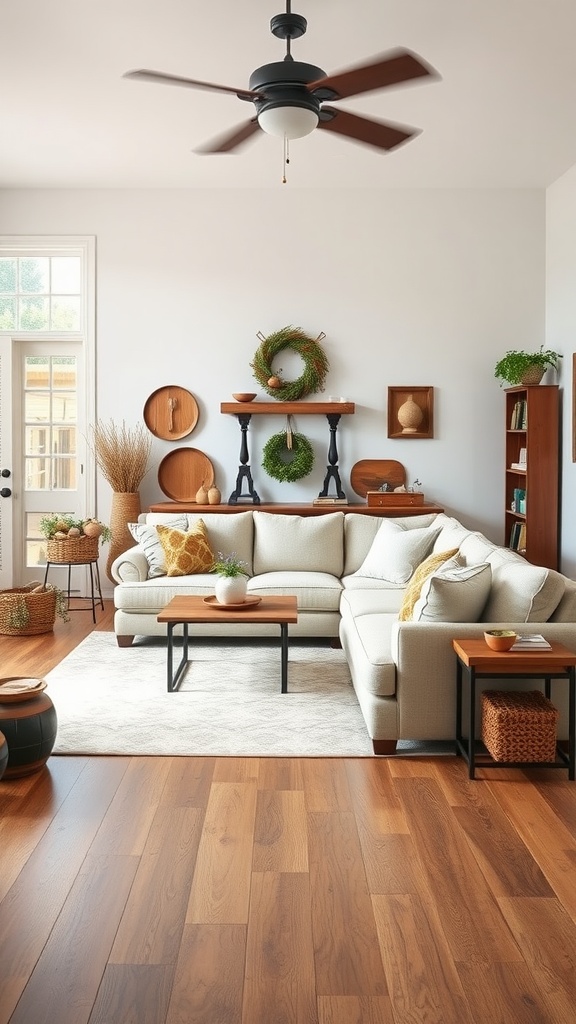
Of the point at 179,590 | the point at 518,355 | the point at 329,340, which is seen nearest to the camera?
the point at 179,590

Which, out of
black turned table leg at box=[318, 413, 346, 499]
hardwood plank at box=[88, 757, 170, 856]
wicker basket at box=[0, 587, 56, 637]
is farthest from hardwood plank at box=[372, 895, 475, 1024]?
black turned table leg at box=[318, 413, 346, 499]

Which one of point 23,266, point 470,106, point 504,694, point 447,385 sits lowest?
point 504,694

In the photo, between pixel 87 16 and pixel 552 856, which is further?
pixel 87 16

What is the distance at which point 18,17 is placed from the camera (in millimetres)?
4172

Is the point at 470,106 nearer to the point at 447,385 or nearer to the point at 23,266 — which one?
the point at 447,385

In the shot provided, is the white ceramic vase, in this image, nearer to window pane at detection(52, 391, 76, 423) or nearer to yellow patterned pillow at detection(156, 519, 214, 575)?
yellow patterned pillow at detection(156, 519, 214, 575)

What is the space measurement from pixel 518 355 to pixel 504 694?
363 centimetres

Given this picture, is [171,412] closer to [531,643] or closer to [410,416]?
[410,416]

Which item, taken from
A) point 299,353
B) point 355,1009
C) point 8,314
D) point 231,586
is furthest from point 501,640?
point 8,314

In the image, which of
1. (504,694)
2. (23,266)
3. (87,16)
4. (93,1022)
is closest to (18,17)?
(87,16)

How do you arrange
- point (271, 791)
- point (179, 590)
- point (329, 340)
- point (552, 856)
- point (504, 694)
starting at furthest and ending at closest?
point (329, 340), point (179, 590), point (504, 694), point (271, 791), point (552, 856)

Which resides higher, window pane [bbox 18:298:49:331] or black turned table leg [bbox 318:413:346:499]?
window pane [bbox 18:298:49:331]

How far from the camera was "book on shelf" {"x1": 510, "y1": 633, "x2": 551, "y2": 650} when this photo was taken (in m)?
3.61

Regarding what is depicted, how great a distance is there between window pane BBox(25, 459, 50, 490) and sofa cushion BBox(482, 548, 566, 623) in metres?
4.45
